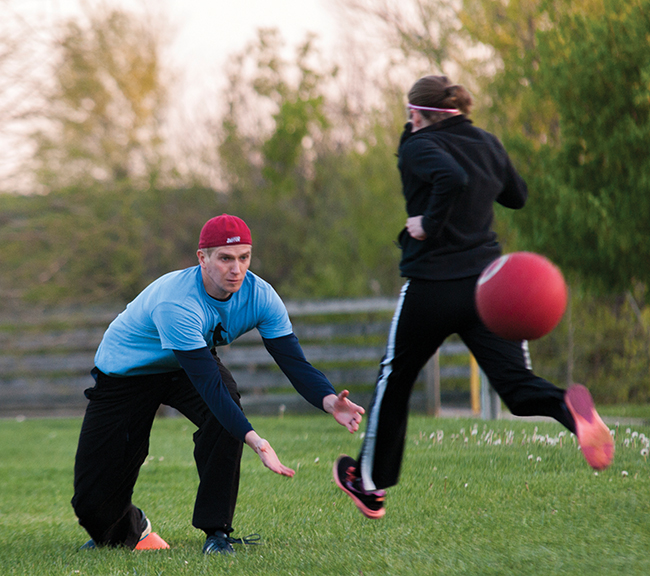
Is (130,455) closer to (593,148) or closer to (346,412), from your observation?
(346,412)

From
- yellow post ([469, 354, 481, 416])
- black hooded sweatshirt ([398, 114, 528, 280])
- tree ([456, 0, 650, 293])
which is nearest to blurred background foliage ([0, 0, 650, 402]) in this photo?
tree ([456, 0, 650, 293])

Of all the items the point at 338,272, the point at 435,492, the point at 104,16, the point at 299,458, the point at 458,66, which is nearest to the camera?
the point at 435,492

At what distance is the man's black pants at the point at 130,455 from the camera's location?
400 centimetres

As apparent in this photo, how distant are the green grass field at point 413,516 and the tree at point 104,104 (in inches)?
285

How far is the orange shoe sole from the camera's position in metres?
3.16

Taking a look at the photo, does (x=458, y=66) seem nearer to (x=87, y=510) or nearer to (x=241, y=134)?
(x=241, y=134)

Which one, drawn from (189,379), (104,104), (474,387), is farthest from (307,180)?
(189,379)

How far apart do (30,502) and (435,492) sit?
3.24 meters

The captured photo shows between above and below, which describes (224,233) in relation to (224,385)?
above

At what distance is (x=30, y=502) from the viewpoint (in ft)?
→ 19.3

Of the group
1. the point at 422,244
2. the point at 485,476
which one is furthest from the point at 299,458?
the point at 422,244

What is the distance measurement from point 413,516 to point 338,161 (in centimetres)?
1461

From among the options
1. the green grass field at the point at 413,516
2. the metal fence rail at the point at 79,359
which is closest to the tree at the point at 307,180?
the metal fence rail at the point at 79,359

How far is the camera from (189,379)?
4.11 meters
